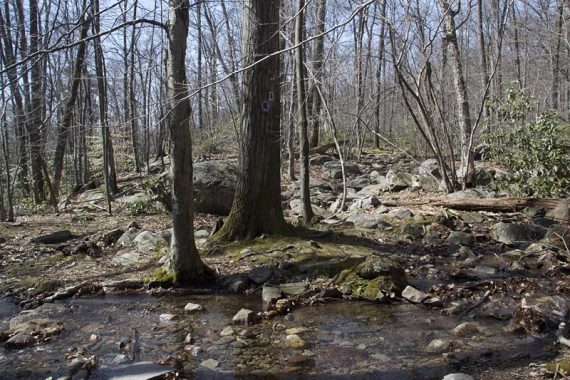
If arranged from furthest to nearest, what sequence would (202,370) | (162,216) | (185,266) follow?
(162,216) < (185,266) < (202,370)

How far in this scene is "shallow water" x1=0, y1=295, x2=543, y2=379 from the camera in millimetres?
4062

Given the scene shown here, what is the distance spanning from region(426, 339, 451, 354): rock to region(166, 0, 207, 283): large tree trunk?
3.03 meters

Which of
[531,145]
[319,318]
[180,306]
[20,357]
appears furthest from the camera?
[531,145]

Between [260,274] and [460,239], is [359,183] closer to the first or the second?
[460,239]

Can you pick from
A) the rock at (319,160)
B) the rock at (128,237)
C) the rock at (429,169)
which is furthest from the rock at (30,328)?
the rock at (319,160)

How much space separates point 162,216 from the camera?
37.9 ft

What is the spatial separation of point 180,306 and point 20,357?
5.67 feet

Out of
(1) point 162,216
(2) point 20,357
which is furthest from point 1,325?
(1) point 162,216

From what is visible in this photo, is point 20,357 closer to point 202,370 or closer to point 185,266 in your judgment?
point 202,370

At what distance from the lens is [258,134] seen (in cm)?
738

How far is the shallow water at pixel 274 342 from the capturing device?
4.06 metres

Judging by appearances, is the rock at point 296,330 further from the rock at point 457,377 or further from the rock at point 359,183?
the rock at point 359,183

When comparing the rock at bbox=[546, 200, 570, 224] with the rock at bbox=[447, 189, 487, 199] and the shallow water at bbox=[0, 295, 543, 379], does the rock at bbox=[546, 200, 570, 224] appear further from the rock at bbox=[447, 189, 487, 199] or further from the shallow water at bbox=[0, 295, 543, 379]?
the shallow water at bbox=[0, 295, 543, 379]

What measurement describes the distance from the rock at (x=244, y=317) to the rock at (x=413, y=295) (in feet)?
5.82
